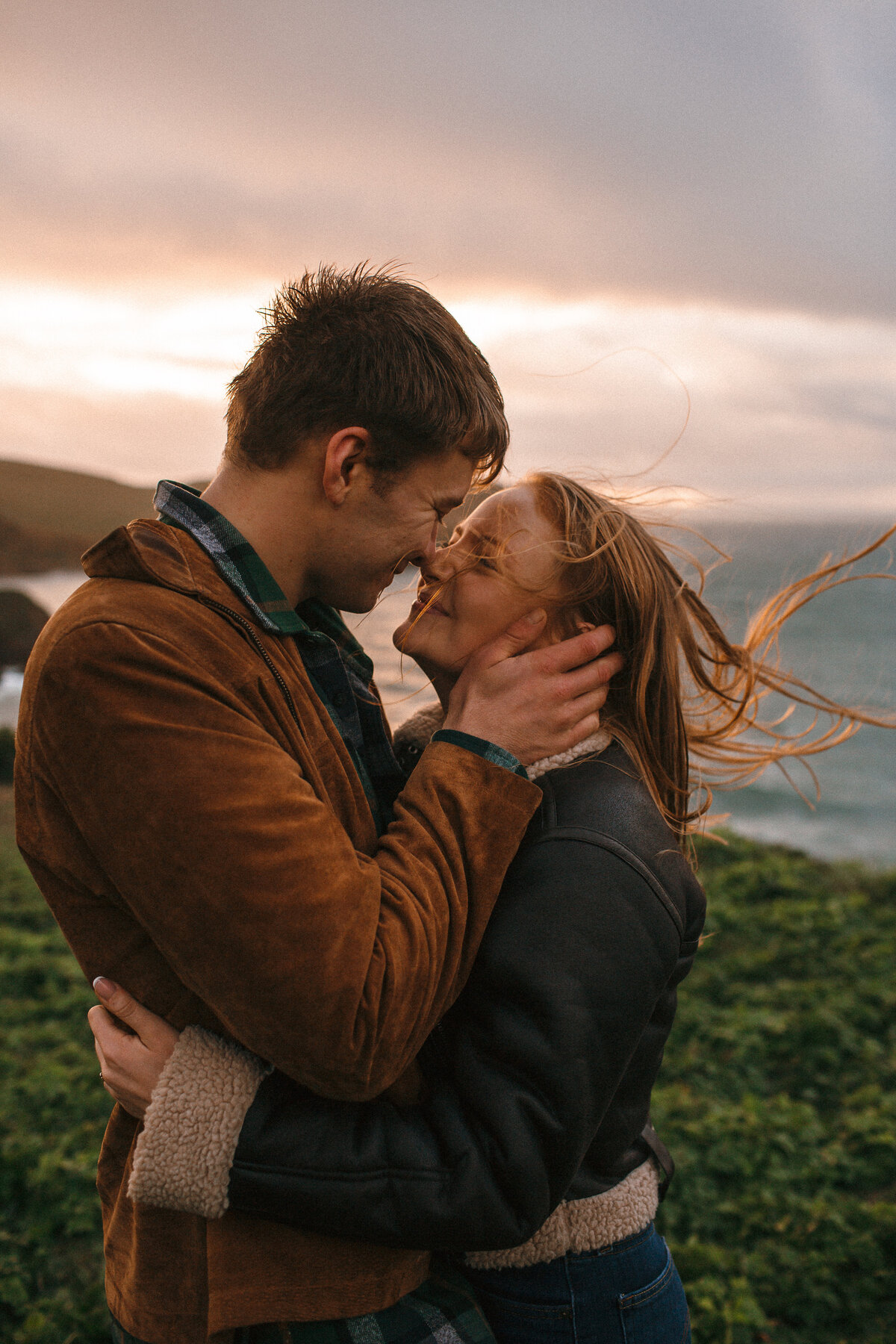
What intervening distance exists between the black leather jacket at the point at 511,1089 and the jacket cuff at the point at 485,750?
0.14 metres

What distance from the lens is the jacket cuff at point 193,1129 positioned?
1.52m

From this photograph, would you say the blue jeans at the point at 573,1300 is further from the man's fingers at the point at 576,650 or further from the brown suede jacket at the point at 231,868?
the man's fingers at the point at 576,650

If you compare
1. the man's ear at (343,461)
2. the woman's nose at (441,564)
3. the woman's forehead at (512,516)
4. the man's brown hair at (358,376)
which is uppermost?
the man's brown hair at (358,376)

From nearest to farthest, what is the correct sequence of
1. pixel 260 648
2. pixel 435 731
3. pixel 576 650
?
pixel 260 648, pixel 576 650, pixel 435 731

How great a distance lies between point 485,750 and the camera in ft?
5.83

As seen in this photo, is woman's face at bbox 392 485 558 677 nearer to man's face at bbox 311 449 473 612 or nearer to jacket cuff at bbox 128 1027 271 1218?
man's face at bbox 311 449 473 612

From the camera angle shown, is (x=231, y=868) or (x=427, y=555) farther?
(x=427, y=555)

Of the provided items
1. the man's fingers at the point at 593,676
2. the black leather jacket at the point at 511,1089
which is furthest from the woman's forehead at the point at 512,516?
the black leather jacket at the point at 511,1089

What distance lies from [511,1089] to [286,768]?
68 centimetres

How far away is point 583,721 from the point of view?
2023 mm

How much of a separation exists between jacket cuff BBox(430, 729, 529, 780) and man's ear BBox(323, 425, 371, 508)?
0.58 meters

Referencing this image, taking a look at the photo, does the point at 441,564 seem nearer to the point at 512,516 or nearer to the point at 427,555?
the point at 427,555

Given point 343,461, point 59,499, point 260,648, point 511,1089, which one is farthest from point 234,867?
point 59,499

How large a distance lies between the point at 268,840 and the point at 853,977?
6.27 m
